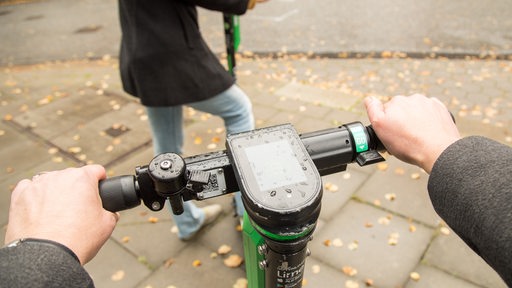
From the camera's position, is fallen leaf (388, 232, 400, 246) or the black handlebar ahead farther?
fallen leaf (388, 232, 400, 246)

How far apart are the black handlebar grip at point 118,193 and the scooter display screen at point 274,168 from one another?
0.92 feet

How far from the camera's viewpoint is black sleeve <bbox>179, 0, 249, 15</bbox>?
2.02m

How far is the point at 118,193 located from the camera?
1055 millimetres

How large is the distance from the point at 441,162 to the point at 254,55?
21.4ft

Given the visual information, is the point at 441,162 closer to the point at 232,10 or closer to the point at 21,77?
the point at 232,10

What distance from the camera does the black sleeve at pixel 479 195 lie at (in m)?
0.83

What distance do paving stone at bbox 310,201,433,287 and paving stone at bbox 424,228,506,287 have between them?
0.08m

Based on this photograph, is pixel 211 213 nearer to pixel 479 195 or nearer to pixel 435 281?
pixel 435 281

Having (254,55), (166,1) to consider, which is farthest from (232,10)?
(254,55)

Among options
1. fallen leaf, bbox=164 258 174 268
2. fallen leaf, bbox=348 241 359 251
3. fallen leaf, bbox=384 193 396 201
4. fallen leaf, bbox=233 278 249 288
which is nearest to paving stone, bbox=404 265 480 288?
fallen leaf, bbox=348 241 359 251

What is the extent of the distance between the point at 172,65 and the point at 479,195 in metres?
1.72

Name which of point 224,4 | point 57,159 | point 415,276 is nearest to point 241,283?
point 415,276

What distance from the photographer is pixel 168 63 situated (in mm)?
2207

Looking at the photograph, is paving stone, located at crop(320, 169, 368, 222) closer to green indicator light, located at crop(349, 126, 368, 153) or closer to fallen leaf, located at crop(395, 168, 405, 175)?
fallen leaf, located at crop(395, 168, 405, 175)
